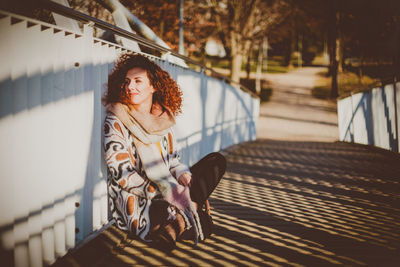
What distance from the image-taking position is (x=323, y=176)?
6223 mm

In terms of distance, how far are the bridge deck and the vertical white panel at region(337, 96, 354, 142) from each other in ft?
15.4

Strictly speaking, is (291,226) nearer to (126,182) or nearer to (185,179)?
(185,179)

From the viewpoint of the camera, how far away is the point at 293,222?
3.71m

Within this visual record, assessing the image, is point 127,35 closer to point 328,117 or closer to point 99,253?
point 99,253

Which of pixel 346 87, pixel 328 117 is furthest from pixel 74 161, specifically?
pixel 346 87

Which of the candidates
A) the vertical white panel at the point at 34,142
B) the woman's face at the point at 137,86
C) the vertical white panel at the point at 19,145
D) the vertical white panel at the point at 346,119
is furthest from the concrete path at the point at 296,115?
the vertical white panel at the point at 19,145

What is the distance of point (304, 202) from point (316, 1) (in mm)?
29390

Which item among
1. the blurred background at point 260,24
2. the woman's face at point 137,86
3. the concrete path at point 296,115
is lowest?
the concrete path at point 296,115

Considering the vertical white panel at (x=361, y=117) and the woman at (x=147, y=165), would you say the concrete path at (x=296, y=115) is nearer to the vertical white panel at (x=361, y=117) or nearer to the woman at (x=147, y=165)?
the vertical white panel at (x=361, y=117)

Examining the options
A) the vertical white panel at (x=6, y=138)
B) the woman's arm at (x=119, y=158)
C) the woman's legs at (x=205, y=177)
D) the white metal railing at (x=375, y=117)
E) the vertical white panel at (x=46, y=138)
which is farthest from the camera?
the white metal railing at (x=375, y=117)

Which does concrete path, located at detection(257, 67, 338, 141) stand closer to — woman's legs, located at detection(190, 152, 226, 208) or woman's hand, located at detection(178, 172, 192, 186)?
woman's legs, located at detection(190, 152, 226, 208)

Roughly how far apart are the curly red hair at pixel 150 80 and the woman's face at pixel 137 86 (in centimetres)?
3

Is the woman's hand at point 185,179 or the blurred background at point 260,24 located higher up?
the blurred background at point 260,24

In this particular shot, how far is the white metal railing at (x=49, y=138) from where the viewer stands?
192 cm
